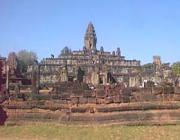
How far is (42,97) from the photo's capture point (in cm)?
1825

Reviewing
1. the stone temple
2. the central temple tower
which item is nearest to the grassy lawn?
the stone temple

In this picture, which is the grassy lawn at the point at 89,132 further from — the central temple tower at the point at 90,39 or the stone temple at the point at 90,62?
the central temple tower at the point at 90,39

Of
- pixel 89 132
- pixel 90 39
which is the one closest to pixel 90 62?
pixel 90 39

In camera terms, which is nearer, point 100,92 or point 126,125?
point 126,125

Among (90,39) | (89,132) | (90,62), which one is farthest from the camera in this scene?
(90,39)

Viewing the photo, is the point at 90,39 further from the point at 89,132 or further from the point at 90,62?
the point at 89,132

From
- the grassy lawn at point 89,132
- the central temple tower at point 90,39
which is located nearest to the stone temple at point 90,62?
the central temple tower at point 90,39

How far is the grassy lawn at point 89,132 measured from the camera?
12836 mm

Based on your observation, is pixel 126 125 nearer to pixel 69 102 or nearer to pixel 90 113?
pixel 90 113

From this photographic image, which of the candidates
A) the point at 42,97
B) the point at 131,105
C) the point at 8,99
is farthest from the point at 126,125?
the point at 8,99

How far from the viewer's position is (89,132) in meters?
13.9

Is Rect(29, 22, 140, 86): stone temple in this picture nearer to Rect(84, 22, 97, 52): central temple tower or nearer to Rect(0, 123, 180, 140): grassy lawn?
Rect(84, 22, 97, 52): central temple tower

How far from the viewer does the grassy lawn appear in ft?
42.1

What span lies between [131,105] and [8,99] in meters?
5.78
